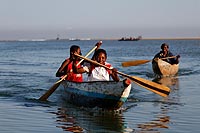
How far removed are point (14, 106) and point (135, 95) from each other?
4.30 metres

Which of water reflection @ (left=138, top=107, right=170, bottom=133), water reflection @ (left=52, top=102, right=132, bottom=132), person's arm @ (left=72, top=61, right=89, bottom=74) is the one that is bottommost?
water reflection @ (left=52, top=102, right=132, bottom=132)

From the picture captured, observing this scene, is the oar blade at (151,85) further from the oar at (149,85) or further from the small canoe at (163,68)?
the small canoe at (163,68)

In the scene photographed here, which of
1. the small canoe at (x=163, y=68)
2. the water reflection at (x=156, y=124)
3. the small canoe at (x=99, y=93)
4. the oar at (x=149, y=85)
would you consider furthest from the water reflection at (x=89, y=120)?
the small canoe at (x=163, y=68)

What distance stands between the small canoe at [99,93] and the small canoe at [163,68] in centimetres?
947

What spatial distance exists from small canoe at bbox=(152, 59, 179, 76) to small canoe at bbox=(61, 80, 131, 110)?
9.47 meters

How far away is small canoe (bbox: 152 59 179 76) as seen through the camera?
20891mm

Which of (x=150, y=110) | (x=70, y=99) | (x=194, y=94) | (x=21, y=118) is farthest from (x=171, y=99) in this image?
(x=21, y=118)

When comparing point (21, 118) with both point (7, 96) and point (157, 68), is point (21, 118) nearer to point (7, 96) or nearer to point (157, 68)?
point (7, 96)

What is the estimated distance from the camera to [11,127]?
8.99m

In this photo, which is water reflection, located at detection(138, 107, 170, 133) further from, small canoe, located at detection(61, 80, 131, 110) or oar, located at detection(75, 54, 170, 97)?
small canoe, located at detection(61, 80, 131, 110)

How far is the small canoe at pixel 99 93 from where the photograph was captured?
33.2 ft

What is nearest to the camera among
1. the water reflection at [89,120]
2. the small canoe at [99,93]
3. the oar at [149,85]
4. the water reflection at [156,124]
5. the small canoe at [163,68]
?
the water reflection at [156,124]

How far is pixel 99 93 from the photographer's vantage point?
1066 centimetres

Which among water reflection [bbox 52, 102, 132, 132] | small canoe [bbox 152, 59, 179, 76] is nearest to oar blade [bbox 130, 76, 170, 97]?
water reflection [bbox 52, 102, 132, 132]
